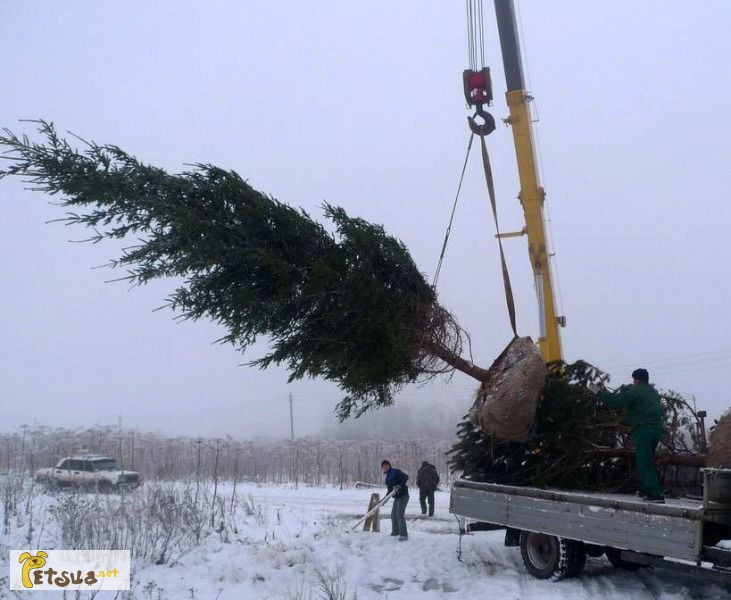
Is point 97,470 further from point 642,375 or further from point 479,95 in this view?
point 642,375

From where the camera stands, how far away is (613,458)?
1052cm

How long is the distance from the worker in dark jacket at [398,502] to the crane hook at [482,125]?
6665mm

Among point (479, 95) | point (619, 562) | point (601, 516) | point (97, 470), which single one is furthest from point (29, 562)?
point (97, 470)

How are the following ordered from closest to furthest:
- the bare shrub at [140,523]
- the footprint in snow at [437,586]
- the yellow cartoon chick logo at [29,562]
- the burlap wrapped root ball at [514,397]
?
the yellow cartoon chick logo at [29,562] → the footprint in snow at [437,586] → the burlap wrapped root ball at [514,397] → the bare shrub at [140,523]

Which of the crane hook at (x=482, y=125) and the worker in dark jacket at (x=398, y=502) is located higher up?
the crane hook at (x=482, y=125)

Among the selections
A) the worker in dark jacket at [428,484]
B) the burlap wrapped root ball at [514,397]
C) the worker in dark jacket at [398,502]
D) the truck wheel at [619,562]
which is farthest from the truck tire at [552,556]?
the worker in dark jacket at [428,484]

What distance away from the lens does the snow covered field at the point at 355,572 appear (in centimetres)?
877

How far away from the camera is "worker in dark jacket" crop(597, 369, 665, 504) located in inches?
346

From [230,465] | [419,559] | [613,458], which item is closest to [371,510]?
[419,559]

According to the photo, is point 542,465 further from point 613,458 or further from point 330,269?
point 330,269

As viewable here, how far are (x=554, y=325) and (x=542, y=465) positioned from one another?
150 inches

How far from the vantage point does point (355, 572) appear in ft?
33.6

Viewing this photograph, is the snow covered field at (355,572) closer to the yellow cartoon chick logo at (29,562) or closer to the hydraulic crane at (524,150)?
the yellow cartoon chick logo at (29,562)

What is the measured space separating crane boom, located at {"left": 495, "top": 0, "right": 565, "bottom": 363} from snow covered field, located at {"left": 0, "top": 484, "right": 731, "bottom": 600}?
391cm
